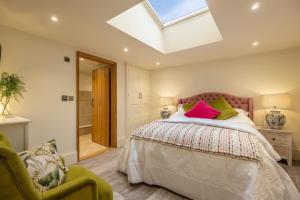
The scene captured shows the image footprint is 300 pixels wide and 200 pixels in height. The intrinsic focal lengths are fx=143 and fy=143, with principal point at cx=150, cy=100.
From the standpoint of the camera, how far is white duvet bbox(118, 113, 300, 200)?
4.64 feet

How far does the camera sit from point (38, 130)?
2400 millimetres

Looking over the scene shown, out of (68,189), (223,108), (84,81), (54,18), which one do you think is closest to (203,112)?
(223,108)

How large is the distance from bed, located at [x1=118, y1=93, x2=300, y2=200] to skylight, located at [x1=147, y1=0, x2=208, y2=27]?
2.13m

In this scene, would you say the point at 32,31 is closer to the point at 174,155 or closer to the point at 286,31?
the point at 174,155

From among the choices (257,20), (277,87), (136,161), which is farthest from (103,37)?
(277,87)

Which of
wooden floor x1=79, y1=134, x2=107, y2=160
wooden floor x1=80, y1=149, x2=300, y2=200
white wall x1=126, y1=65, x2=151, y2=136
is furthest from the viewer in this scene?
white wall x1=126, y1=65, x2=151, y2=136

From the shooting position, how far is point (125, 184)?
83.9 inches

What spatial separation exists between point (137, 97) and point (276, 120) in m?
3.33

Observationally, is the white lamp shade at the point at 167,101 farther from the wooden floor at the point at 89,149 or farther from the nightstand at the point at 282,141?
the nightstand at the point at 282,141

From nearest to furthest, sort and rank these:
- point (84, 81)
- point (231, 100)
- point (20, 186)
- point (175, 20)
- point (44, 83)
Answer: point (20, 186), point (44, 83), point (175, 20), point (231, 100), point (84, 81)

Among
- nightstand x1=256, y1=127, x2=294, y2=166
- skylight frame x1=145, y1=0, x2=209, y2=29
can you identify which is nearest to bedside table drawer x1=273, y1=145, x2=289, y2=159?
nightstand x1=256, y1=127, x2=294, y2=166

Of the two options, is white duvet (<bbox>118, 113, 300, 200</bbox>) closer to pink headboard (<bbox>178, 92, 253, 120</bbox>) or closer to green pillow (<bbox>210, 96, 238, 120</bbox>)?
green pillow (<bbox>210, 96, 238, 120</bbox>)

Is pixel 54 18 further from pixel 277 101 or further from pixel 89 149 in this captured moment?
pixel 277 101

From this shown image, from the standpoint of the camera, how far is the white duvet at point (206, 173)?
4.64ft
